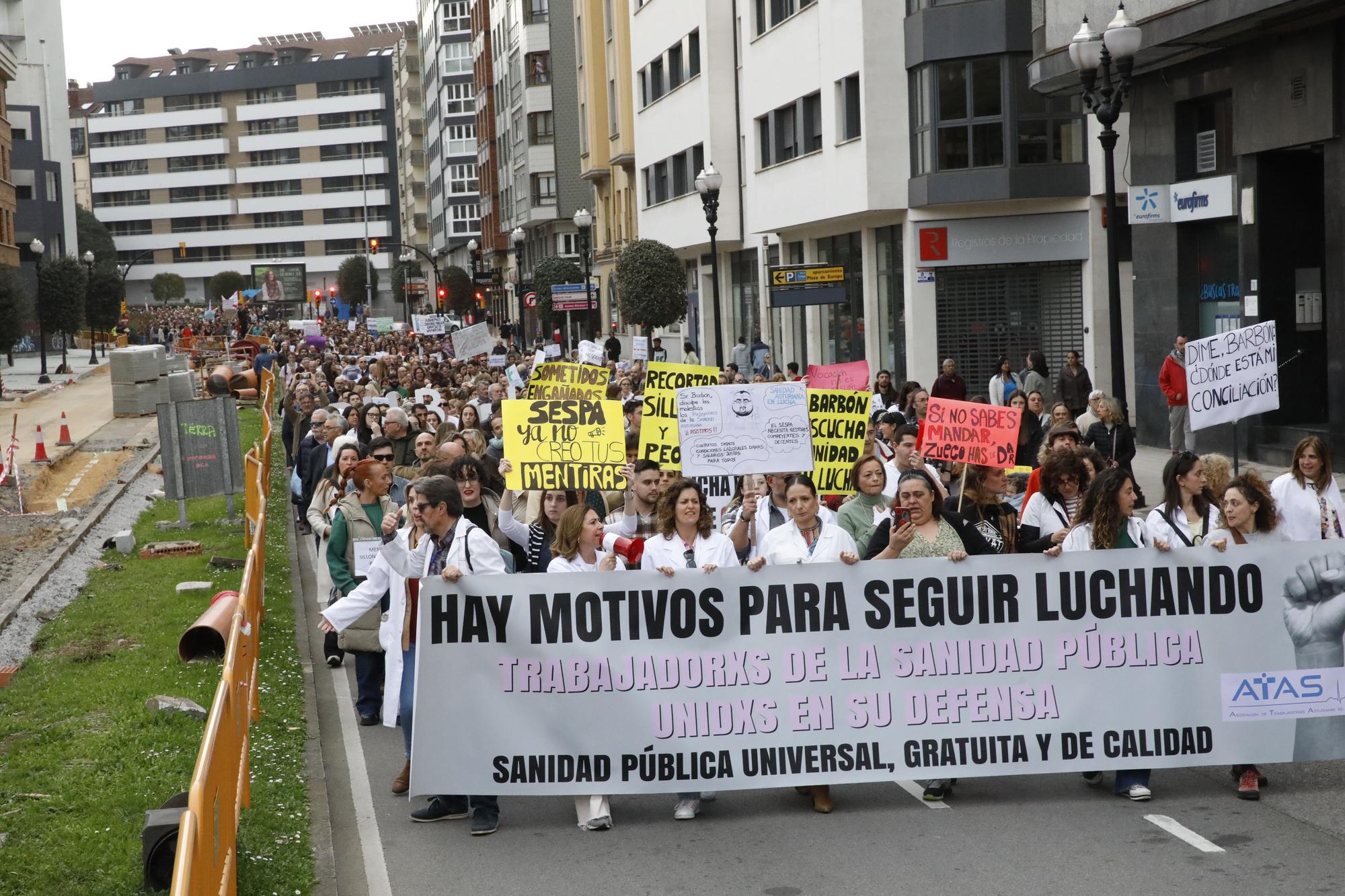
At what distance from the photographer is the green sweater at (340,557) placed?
428 inches

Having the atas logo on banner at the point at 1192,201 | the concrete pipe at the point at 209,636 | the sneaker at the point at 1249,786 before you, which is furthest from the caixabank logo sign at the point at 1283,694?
the atas logo on banner at the point at 1192,201

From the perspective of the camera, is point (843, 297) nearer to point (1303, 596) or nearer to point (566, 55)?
point (1303, 596)

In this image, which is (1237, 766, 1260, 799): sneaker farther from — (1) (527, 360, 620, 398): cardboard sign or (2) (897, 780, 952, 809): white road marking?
(1) (527, 360, 620, 398): cardboard sign

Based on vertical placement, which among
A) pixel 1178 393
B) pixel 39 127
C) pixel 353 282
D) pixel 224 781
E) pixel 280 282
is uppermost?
pixel 39 127

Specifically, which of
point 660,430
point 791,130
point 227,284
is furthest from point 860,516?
point 227,284

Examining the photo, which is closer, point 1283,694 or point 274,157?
point 1283,694

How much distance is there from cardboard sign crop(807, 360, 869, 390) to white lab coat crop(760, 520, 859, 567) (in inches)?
394

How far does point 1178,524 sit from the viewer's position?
9.25 m

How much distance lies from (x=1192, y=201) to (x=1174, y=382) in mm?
3973

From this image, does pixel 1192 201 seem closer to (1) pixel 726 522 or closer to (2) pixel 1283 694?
(1) pixel 726 522

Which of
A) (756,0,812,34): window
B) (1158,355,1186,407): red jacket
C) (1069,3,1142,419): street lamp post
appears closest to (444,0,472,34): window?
(756,0,812,34): window

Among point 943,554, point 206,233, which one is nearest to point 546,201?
point 943,554

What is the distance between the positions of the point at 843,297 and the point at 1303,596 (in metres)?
23.3

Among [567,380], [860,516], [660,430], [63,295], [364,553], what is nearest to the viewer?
[860,516]
